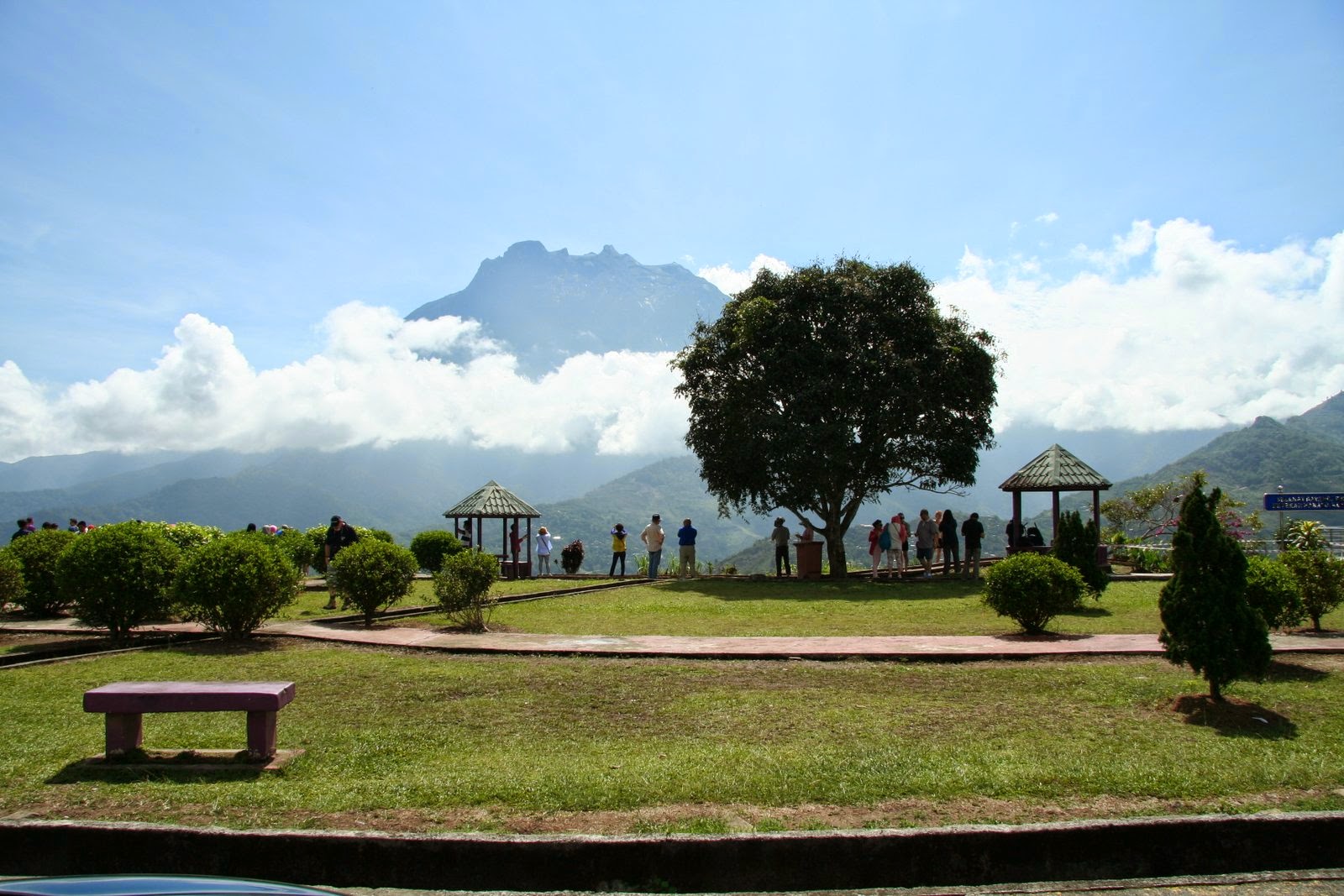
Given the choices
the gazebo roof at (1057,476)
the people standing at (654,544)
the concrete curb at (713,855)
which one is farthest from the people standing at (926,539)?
the concrete curb at (713,855)

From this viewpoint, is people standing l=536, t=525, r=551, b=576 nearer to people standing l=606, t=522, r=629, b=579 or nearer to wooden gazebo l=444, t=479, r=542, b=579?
wooden gazebo l=444, t=479, r=542, b=579

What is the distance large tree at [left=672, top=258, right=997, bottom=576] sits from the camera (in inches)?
968

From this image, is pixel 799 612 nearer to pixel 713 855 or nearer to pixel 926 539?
pixel 926 539

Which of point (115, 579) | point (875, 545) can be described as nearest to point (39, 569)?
point (115, 579)

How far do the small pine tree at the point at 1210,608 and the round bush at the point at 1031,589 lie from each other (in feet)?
12.7

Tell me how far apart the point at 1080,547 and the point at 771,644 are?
303 inches

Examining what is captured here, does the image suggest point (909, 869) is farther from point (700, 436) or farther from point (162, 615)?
point (700, 436)

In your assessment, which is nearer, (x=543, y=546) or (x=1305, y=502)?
(x=1305, y=502)

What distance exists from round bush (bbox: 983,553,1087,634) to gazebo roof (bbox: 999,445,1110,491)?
33.1 feet

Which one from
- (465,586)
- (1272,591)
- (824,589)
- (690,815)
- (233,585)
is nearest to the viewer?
(690,815)

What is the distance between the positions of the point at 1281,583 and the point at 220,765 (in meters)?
9.79

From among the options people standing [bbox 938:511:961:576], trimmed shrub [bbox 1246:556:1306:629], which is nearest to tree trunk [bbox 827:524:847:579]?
people standing [bbox 938:511:961:576]

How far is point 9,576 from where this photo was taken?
13172 mm

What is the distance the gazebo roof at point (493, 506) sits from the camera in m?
26.5
